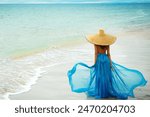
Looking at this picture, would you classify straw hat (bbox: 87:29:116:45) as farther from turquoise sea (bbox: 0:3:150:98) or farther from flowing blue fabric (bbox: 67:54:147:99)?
turquoise sea (bbox: 0:3:150:98)

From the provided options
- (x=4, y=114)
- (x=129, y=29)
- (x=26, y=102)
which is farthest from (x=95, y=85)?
(x=129, y=29)

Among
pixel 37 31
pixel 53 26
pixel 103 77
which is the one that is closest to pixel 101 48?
pixel 103 77

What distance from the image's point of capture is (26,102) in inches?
104

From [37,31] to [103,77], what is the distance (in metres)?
3.07

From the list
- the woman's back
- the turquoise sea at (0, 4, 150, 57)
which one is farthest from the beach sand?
the turquoise sea at (0, 4, 150, 57)

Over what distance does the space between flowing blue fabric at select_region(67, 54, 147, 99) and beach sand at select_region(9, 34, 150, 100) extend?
0.36 ft

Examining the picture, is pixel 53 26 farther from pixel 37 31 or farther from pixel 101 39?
pixel 101 39

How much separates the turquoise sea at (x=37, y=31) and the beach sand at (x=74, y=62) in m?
0.15

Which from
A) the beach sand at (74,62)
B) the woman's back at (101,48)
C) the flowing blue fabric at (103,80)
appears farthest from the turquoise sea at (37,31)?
the woman's back at (101,48)

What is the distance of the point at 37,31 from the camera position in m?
5.64

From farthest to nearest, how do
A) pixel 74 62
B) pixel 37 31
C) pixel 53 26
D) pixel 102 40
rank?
pixel 53 26, pixel 37 31, pixel 74 62, pixel 102 40

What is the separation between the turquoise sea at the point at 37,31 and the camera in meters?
3.50

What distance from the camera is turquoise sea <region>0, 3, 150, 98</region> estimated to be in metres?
3.50

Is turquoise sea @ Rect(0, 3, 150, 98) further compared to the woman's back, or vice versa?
turquoise sea @ Rect(0, 3, 150, 98)
